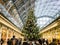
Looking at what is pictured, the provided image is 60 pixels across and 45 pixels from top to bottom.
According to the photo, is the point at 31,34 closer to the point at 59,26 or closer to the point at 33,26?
the point at 33,26

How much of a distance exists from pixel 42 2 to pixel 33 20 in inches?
335

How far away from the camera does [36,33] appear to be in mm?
42188

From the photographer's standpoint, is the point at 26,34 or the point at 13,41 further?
the point at 26,34

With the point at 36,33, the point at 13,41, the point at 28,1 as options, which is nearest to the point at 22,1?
the point at 28,1

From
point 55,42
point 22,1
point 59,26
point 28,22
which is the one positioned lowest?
point 55,42

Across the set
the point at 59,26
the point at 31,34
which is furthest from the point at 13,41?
the point at 31,34

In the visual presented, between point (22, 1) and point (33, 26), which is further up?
point (22, 1)

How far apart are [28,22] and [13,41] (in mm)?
30317

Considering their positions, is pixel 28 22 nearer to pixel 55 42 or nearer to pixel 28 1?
pixel 28 1

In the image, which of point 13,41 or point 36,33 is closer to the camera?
point 13,41

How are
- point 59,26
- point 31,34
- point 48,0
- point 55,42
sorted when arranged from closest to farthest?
point 55,42 → point 59,26 → point 31,34 → point 48,0

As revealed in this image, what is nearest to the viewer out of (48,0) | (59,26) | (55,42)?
(55,42)

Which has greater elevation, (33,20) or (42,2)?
(42,2)

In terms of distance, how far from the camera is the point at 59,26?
24891 millimetres
